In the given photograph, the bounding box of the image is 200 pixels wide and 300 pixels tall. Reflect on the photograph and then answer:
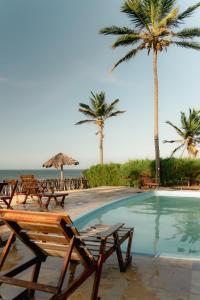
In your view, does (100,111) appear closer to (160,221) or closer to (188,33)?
(188,33)

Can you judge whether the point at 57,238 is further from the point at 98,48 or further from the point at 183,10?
the point at 98,48

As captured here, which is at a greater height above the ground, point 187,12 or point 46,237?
point 187,12

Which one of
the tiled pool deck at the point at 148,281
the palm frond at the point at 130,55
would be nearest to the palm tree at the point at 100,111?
the palm frond at the point at 130,55

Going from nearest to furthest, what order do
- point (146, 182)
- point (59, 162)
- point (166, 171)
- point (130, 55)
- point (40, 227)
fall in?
point (40, 227)
point (146, 182)
point (59, 162)
point (130, 55)
point (166, 171)

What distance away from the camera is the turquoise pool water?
6691 millimetres

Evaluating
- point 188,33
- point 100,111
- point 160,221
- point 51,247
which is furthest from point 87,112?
point 51,247

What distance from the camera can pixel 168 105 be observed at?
107ft

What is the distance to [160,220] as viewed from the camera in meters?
9.84

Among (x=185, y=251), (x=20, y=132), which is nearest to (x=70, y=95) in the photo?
(x=20, y=132)

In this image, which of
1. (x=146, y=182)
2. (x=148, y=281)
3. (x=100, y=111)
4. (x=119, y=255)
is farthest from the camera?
(x=100, y=111)

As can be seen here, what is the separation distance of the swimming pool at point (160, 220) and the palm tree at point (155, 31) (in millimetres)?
5007

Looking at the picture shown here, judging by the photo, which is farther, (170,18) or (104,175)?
(104,175)

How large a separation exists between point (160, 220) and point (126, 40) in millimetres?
13116

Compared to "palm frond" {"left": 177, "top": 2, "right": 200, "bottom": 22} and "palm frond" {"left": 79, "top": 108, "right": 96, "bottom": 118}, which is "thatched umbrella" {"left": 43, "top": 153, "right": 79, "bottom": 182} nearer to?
"palm frond" {"left": 177, "top": 2, "right": 200, "bottom": 22}
